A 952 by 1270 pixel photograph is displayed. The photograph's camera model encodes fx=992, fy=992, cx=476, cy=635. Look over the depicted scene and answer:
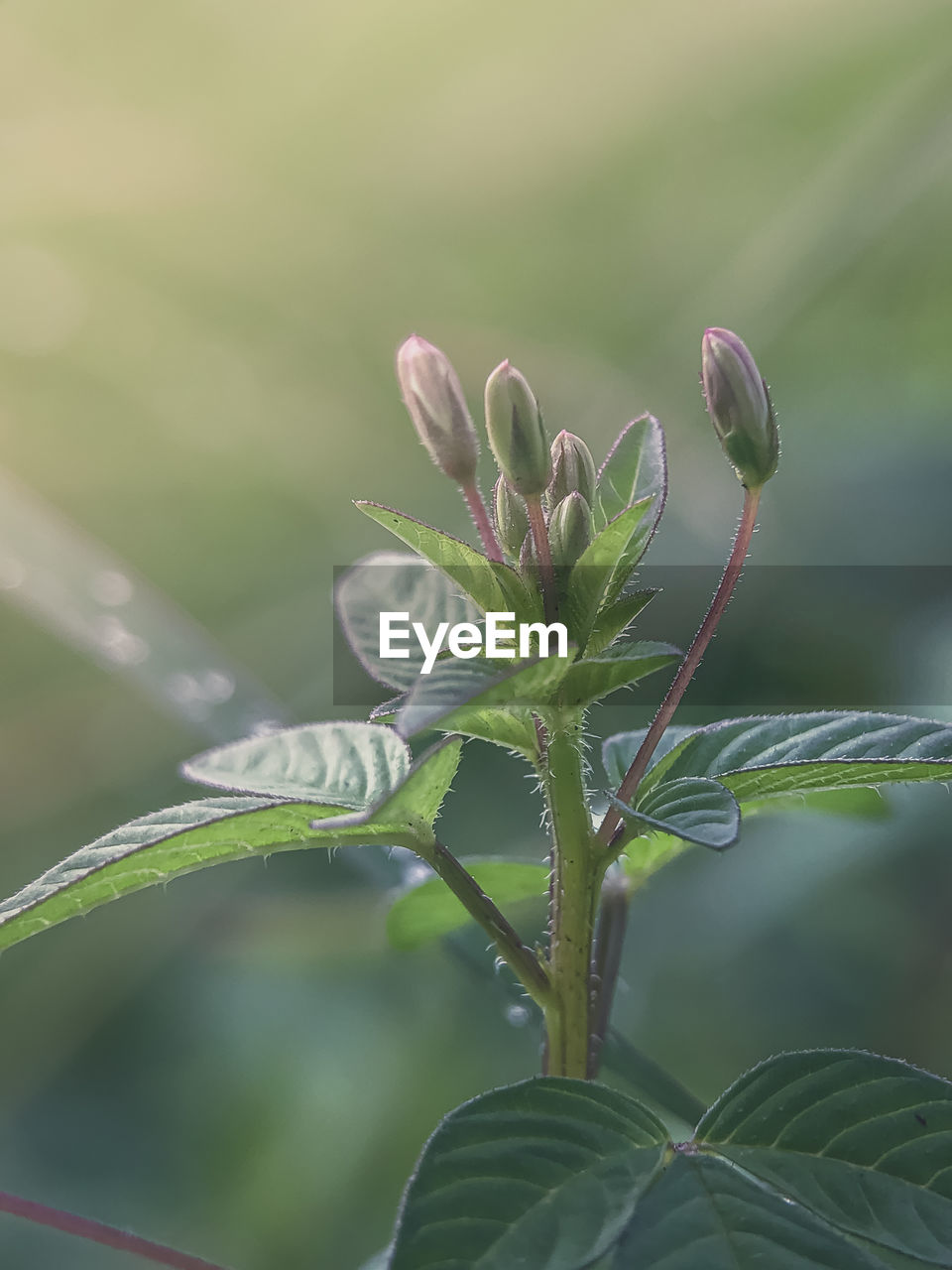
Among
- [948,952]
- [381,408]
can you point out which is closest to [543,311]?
[381,408]

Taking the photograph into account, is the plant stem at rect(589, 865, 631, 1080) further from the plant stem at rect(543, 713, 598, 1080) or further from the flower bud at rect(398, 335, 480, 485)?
the flower bud at rect(398, 335, 480, 485)

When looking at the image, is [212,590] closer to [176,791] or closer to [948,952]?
[176,791]

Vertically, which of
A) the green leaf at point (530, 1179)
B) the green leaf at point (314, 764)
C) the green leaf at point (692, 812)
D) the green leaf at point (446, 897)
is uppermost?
the green leaf at point (314, 764)

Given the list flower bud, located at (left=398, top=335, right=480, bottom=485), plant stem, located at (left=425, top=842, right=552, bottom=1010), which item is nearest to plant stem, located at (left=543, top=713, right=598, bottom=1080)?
plant stem, located at (left=425, top=842, right=552, bottom=1010)

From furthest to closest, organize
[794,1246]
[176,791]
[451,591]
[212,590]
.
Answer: [212,590] → [176,791] → [451,591] → [794,1246]

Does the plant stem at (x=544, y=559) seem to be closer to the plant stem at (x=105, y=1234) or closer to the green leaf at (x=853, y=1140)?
the green leaf at (x=853, y=1140)

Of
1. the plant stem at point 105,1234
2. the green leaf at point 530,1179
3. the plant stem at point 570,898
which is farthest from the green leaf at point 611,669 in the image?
the plant stem at point 105,1234
